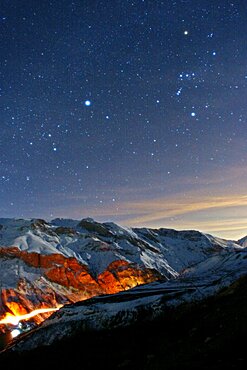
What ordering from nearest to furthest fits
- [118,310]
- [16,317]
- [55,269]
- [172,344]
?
[172,344]
[118,310]
[16,317]
[55,269]

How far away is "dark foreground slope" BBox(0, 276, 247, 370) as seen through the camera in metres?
9.35

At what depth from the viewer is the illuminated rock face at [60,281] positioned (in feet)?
420

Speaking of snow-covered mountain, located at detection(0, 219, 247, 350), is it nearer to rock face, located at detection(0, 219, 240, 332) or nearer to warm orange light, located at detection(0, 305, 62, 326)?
rock face, located at detection(0, 219, 240, 332)

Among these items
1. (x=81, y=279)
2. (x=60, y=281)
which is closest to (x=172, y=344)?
(x=60, y=281)

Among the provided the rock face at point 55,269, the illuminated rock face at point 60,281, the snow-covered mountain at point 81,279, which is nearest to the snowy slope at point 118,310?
the snow-covered mountain at point 81,279

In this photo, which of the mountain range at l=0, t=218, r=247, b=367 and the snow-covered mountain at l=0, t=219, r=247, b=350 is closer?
the mountain range at l=0, t=218, r=247, b=367

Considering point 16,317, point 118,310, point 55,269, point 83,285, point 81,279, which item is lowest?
point 16,317

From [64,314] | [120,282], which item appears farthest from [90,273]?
[64,314]

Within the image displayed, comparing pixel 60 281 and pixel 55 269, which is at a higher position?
pixel 55 269

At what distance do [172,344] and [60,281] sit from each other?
153 metres

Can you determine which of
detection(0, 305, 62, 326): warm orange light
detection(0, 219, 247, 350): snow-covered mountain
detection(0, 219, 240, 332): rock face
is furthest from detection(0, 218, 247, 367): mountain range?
detection(0, 305, 62, 326): warm orange light

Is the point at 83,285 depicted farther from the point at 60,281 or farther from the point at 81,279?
the point at 60,281

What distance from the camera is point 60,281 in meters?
156

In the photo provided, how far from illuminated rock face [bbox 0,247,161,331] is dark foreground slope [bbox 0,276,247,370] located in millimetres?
116004
